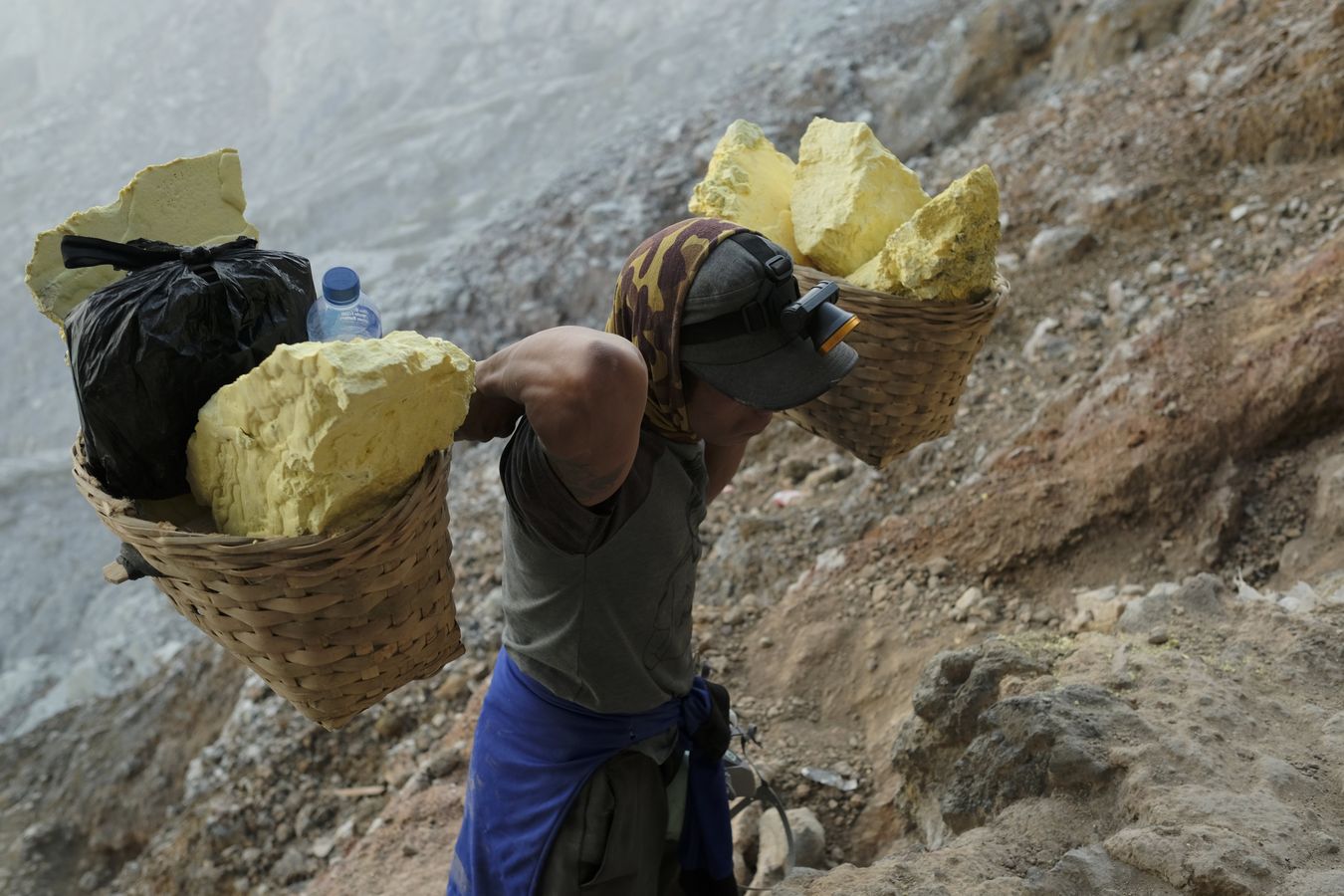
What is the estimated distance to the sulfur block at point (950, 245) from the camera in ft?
6.20

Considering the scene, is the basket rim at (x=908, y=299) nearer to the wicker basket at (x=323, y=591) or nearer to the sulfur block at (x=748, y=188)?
the sulfur block at (x=748, y=188)

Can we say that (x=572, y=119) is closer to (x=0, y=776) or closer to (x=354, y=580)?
(x=0, y=776)

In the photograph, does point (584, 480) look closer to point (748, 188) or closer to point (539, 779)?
point (539, 779)

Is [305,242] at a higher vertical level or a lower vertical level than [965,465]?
lower

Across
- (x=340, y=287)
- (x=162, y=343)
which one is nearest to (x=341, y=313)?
(x=340, y=287)

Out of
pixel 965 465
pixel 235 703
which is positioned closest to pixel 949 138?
pixel 965 465

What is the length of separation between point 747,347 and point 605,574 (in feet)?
1.47

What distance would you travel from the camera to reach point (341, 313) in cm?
145

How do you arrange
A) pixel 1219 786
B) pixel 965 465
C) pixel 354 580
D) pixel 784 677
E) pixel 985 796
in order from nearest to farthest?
pixel 354 580, pixel 1219 786, pixel 985 796, pixel 784 677, pixel 965 465

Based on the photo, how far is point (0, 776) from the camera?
668 centimetres

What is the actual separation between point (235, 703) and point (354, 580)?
186 inches

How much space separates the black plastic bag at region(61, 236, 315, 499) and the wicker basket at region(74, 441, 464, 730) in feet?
0.25

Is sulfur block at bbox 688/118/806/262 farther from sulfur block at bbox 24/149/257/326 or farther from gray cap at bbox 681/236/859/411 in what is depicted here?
sulfur block at bbox 24/149/257/326

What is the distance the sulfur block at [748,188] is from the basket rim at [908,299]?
123 millimetres
